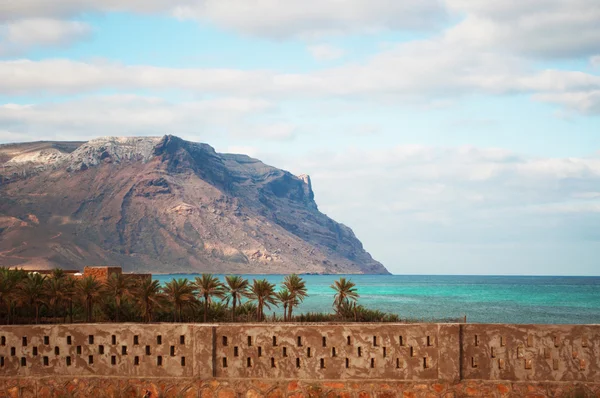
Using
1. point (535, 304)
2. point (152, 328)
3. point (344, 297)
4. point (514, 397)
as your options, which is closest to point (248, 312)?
point (344, 297)

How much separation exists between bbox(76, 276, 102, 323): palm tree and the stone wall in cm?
1542

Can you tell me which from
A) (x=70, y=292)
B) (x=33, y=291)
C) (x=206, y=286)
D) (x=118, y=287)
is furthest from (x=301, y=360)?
(x=206, y=286)

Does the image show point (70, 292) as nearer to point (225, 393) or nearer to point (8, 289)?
point (8, 289)

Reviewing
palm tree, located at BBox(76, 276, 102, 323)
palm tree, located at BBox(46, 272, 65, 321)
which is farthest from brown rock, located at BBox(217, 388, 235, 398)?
palm tree, located at BBox(46, 272, 65, 321)

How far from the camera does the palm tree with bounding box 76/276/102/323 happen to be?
2083 inches

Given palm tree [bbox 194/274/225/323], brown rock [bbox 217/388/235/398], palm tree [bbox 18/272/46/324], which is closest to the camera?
brown rock [bbox 217/388/235/398]

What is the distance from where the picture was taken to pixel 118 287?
54594 millimetres

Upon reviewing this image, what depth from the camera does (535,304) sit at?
158000 millimetres

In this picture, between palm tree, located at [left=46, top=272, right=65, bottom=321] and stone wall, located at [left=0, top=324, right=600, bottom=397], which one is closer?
stone wall, located at [left=0, top=324, right=600, bottom=397]

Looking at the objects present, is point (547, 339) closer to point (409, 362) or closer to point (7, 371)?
point (409, 362)

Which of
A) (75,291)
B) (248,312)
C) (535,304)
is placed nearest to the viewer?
(75,291)

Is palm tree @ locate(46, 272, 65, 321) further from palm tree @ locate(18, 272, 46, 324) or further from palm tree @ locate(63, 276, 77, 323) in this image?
palm tree @ locate(18, 272, 46, 324)

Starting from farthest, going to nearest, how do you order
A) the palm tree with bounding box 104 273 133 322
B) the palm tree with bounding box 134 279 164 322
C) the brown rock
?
the palm tree with bounding box 104 273 133 322
the palm tree with bounding box 134 279 164 322
the brown rock

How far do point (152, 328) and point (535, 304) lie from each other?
132593 millimetres
